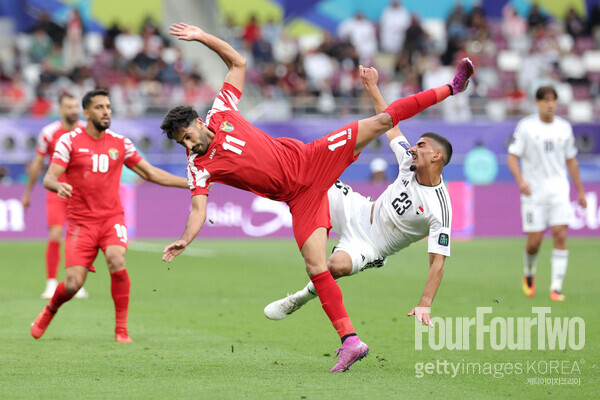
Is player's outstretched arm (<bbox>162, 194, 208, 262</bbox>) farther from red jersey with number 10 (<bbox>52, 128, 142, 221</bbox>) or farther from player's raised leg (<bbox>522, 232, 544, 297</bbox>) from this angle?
player's raised leg (<bbox>522, 232, 544, 297</bbox>)

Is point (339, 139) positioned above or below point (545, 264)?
above

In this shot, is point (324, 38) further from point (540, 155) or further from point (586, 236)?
point (540, 155)

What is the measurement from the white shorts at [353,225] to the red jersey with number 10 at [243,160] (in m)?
0.98

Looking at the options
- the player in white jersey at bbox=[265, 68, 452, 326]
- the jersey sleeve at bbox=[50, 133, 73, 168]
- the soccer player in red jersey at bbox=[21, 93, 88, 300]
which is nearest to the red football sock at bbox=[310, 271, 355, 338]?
the player in white jersey at bbox=[265, 68, 452, 326]

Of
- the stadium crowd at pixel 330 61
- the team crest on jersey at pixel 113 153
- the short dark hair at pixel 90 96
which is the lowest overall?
the team crest on jersey at pixel 113 153

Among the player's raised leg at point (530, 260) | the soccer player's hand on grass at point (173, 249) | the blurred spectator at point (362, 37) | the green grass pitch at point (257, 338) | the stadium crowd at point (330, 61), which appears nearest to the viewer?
the green grass pitch at point (257, 338)

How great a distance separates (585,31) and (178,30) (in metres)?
25.9

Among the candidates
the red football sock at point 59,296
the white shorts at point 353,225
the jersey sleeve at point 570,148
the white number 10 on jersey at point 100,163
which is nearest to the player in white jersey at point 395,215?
the white shorts at point 353,225

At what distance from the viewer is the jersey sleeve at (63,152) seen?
9305mm

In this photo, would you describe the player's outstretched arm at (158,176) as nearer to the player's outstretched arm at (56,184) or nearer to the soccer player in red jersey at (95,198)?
the soccer player in red jersey at (95,198)

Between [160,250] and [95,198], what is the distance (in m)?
10.8

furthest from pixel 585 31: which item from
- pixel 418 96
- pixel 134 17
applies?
pixel 418 96

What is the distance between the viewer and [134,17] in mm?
31141

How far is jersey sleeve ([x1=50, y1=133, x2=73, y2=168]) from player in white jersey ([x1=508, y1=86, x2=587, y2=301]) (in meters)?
5.91
